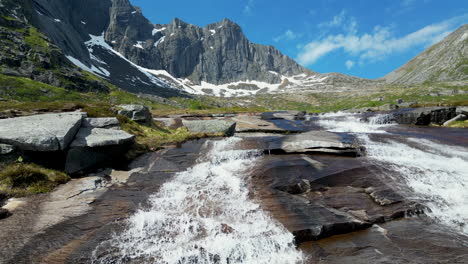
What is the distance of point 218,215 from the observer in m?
9.71

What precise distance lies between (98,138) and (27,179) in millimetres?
4613

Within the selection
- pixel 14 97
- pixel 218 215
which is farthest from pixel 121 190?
pixel 14 97

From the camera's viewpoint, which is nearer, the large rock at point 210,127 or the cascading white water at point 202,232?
the cascading white water at point 202,232

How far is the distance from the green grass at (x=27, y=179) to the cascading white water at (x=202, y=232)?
19.4ft

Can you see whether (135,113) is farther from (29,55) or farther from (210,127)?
(29,55)

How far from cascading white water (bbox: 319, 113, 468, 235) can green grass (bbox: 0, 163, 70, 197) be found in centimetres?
1926

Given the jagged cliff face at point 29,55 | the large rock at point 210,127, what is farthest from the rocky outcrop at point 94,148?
the jagged cliff face at point 29,55

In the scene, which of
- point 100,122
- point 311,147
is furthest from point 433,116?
point 100,122

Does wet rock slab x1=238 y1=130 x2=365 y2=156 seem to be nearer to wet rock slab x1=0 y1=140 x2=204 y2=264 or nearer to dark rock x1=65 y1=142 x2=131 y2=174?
wet rock slab x1=0 y1=140 x2=204 y2=264

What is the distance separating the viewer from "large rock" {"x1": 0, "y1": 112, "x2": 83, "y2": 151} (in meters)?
12.3

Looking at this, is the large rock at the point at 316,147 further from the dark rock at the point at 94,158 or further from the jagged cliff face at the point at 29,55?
the jagged cliff face at the point at 29,55

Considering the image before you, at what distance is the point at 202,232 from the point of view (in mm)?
8570

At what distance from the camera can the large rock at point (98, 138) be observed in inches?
571

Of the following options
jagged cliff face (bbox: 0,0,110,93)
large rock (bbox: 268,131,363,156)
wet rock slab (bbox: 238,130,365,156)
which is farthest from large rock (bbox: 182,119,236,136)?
jagged cliff face (bbox: 0,0,110,93)
